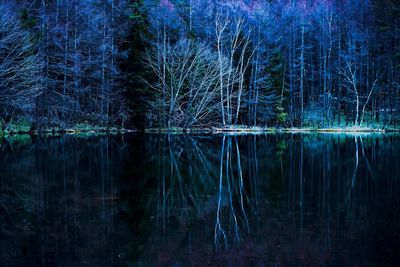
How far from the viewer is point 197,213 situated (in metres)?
9.59

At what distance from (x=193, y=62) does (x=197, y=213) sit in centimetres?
2954

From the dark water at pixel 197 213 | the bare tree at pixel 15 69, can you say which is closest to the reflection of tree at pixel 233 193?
the dark water at pixel 197 213

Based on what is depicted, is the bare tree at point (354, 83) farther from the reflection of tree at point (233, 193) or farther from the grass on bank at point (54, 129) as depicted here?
the reflection of tree at point (233, 193)

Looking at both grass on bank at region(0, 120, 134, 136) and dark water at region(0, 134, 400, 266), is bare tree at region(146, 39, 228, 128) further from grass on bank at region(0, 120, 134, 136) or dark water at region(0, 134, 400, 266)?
dark water at region(0, 134, 400, 266)

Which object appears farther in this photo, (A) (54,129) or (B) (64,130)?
(B) (64,130)

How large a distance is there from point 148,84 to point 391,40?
80.9 feet

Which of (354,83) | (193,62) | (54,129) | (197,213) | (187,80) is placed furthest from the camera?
(354,83)

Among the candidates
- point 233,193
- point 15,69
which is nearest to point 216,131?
point 15,69

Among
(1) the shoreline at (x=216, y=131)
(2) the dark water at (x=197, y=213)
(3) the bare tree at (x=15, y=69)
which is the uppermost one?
(3) the bare tree at (x=15, y=69)

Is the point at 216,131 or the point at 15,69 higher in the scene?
the point at 15,69

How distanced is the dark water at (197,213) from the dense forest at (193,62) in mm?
18939

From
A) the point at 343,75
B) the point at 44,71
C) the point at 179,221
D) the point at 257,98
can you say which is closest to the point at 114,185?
the point at 179,221

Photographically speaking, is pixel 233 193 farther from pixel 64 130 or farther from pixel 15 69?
pixel 64 130

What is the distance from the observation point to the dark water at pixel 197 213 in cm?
683
